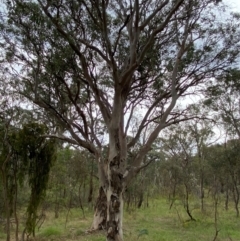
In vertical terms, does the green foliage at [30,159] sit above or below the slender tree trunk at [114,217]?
above

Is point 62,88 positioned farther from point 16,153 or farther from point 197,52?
point 197,52

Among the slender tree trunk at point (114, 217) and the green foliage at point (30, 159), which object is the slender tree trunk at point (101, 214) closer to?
the green foliage at point (30, 159)

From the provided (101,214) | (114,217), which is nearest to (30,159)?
(114,217)

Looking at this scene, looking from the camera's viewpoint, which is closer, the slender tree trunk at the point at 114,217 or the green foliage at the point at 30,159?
the slender tree trunk at the point at 114,217

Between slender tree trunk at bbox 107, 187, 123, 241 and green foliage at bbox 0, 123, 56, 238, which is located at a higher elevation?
green foliage at bbox 0, 123, 56, 238

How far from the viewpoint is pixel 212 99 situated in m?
11.7

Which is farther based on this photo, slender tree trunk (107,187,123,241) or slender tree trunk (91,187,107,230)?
slender tree trunk (91,187,107,230)

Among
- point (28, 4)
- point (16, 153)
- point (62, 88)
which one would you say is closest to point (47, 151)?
point (16, 153)

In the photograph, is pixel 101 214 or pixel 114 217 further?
pixel 101 214

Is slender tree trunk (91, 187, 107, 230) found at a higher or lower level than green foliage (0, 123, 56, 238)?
lower

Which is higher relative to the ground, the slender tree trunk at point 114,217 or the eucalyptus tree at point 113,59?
the eucalyptus tree at point 113,59

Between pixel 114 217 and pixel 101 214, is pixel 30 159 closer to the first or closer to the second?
pixel 114 217

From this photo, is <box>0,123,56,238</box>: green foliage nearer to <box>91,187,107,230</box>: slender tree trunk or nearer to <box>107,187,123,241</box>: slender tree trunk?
<box>107,187,123,241</box>: slender tree trunk

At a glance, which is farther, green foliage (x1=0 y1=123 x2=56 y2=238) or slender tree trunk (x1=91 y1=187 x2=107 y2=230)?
slender tree trunk (x1=91 y1=187 x2=107 y2=230)
